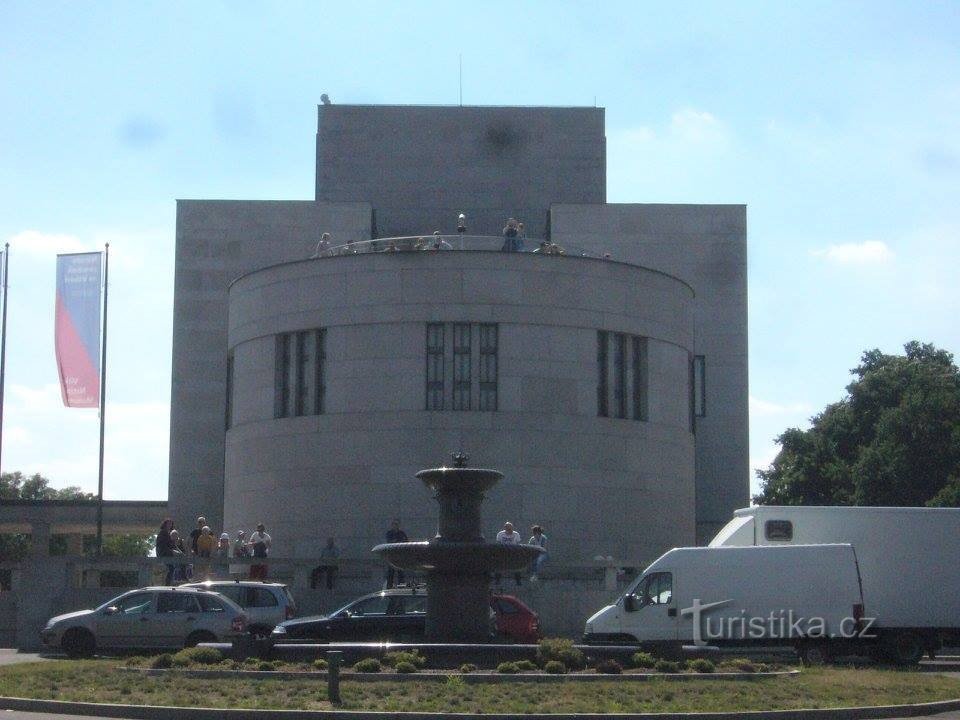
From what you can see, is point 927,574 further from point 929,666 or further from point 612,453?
point 612,453

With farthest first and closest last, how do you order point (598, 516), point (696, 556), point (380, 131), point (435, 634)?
point (380, 131), point (598, 516), point (696, 556), point (435, 634)

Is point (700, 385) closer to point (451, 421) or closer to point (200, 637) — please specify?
point (451, 421)

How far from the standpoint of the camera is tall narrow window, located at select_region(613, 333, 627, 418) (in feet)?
136

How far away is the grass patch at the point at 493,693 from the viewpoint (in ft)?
57.7

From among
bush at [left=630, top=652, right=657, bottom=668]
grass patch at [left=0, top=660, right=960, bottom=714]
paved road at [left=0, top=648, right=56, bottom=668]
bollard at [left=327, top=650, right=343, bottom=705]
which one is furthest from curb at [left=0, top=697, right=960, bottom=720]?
paved road at [left=0, top=648, right=56, bottom=668]

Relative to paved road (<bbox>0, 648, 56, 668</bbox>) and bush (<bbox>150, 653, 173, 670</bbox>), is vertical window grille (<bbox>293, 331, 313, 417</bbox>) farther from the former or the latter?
bush (<bbox>150, 653, 173, 670</bbox>)

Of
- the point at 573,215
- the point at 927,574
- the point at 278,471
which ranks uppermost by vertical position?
the point at 573,215

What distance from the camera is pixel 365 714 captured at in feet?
55.0

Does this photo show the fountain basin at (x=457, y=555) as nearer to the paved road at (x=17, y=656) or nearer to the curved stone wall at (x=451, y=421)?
the paved road at (x=17, y=656)

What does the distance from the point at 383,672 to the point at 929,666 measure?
13.0 meters

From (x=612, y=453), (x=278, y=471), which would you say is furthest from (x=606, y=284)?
(x=278, y=471)

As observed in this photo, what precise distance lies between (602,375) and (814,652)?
15.2 meters

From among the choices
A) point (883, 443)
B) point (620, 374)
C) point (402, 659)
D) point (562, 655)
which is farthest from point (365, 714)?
point (883, 443)

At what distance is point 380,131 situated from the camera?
59.9 meters
